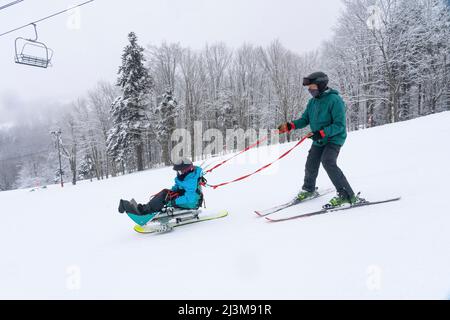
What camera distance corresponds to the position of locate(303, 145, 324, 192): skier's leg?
177 inches

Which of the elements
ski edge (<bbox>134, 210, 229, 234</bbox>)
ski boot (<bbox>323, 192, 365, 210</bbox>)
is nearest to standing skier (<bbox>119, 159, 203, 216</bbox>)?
ski edge (<bbox>134, 210, 229, 234</bbox>)

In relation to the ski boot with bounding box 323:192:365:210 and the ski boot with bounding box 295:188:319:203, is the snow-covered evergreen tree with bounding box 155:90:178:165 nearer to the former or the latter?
the ski boot with bounding box 295:188:319:203

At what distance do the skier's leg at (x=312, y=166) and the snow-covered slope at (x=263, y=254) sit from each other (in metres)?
0.30

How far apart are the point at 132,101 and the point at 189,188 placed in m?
25.5

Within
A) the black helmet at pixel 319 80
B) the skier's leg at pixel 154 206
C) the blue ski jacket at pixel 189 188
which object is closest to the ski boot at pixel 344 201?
the black helmet at pixel 319 80

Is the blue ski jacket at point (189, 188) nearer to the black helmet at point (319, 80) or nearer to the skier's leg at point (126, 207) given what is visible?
the skier's leg at point (126, 207)

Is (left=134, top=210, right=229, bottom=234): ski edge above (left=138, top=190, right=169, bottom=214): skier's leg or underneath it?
underneath

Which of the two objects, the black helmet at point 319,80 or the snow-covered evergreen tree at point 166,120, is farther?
the snow-covered evergreen tree at point 166,120

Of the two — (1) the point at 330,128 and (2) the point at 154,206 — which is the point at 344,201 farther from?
(2) the point at 154,206

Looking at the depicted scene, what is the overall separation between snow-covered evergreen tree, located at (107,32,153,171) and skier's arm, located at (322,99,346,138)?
25.7 metres

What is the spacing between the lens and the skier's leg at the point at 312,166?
4488 millimetres

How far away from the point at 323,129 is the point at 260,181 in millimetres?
4006

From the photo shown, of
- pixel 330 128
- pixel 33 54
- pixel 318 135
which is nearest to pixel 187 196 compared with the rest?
pixel 318 135
